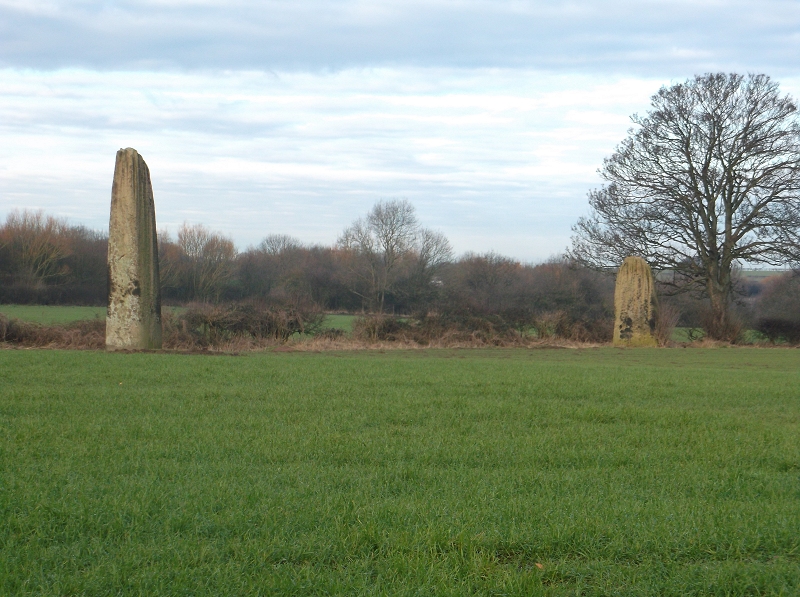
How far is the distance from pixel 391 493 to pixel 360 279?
44.4m

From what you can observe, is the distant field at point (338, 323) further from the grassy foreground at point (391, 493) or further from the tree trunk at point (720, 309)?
the grassy foreground at point (391, 493)

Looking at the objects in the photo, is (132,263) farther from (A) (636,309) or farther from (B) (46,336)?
(A) (636,309)

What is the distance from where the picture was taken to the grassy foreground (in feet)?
11.4

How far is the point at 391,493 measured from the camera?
4.90 m

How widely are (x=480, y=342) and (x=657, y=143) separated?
1118 cm

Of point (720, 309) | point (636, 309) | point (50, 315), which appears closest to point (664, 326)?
point (636, 309)

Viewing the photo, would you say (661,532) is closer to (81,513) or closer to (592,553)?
(592,553)

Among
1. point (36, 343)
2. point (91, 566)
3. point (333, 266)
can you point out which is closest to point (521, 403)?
point (91, 566)

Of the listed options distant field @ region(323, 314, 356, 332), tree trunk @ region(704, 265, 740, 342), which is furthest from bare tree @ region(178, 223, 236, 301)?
tree trunk @ region(704, 265, 740, 342)

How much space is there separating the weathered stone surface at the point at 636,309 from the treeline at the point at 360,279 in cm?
187

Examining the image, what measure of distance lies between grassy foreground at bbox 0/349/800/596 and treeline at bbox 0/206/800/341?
19042mm

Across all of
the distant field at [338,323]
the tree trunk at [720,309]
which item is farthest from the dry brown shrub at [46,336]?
Result: the tree trunk at [720,309]

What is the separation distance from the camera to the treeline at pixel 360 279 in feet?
105

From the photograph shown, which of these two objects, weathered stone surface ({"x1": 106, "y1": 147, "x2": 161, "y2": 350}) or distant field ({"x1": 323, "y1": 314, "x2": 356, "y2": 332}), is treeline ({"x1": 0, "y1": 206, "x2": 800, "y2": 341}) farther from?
weathered stone surface ({"x1": 106, "y1": 147, "x2": 161, "y2": 350})
